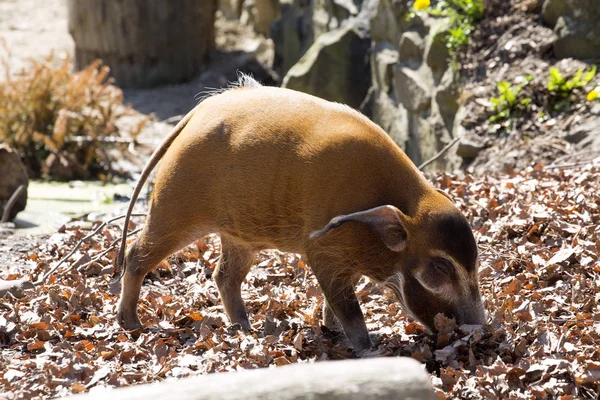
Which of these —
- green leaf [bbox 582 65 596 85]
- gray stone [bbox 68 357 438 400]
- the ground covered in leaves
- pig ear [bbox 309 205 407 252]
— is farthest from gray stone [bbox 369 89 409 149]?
gray stone [bbox 68 357 438 400]

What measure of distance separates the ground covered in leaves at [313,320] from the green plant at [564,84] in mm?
1404

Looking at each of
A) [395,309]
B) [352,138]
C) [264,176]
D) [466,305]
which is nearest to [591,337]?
[466,305]

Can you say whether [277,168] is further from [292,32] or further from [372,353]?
[292,32]

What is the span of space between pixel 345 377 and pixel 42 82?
25.2ft

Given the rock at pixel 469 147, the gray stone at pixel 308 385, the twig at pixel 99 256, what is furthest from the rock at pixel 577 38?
the gray stone at pixel 308 385

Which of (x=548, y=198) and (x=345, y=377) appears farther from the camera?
(x=548, y=198)

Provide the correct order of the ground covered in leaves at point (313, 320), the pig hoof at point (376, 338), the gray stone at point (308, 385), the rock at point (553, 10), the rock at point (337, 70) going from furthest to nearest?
1. the rock at point (337, 70)
2. the rock at point (553, 10)
3. the pig hoof at point (376, 338)
4. the ground covered in leaves at point (313, 320)
5. the gray stone at point (308, 385)

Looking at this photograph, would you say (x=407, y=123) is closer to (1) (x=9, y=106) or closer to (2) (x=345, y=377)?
(1) (x=9, y=106)

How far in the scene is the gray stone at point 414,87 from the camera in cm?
836

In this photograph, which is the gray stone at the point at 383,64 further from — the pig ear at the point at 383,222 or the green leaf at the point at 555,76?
the pig ear at the point at 383,222

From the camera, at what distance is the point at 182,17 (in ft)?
40.0

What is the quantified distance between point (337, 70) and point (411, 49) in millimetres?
1276

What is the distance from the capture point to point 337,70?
9.72 metres

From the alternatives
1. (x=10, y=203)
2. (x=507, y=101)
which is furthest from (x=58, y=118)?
(x=507, y=101)
